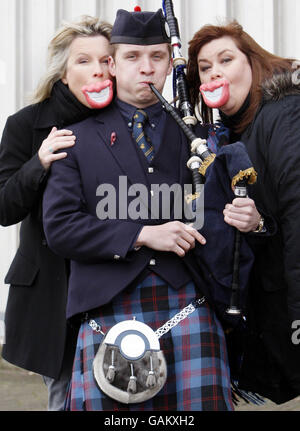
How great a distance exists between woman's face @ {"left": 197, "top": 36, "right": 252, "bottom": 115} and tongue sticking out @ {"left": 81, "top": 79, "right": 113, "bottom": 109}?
291 mm

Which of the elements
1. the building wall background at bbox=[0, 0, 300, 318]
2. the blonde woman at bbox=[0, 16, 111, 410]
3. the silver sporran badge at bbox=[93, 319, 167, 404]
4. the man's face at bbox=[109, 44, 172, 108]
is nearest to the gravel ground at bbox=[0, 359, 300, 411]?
the building wall background at bbox=[0, 0, 300, 318]

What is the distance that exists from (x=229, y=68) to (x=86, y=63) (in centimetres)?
44

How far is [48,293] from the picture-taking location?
7.27 ft

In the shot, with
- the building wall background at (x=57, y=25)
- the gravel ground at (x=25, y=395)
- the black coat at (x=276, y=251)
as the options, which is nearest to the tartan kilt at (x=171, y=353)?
the black coat at (x=276, y=251)

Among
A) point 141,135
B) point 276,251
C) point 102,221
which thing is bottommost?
point 276,251

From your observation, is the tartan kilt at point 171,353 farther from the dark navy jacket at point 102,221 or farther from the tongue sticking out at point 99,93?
the tongue sticking out at point 99,93

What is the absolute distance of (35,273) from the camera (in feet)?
7.25

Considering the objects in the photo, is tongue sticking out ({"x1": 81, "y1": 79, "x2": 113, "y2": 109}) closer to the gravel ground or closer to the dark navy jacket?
the dark navy jacket

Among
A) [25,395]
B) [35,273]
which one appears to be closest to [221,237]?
[35,273]

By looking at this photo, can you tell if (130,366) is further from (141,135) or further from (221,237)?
(141,135)

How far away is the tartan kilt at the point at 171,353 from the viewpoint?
1828 mm

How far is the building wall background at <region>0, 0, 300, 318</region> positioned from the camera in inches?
133

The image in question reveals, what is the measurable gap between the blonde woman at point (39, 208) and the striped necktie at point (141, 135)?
0.57 ft

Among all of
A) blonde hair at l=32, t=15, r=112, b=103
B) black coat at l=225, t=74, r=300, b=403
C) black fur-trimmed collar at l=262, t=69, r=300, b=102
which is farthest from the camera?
blonde hair at l=32, t=15, r=112, b=103
